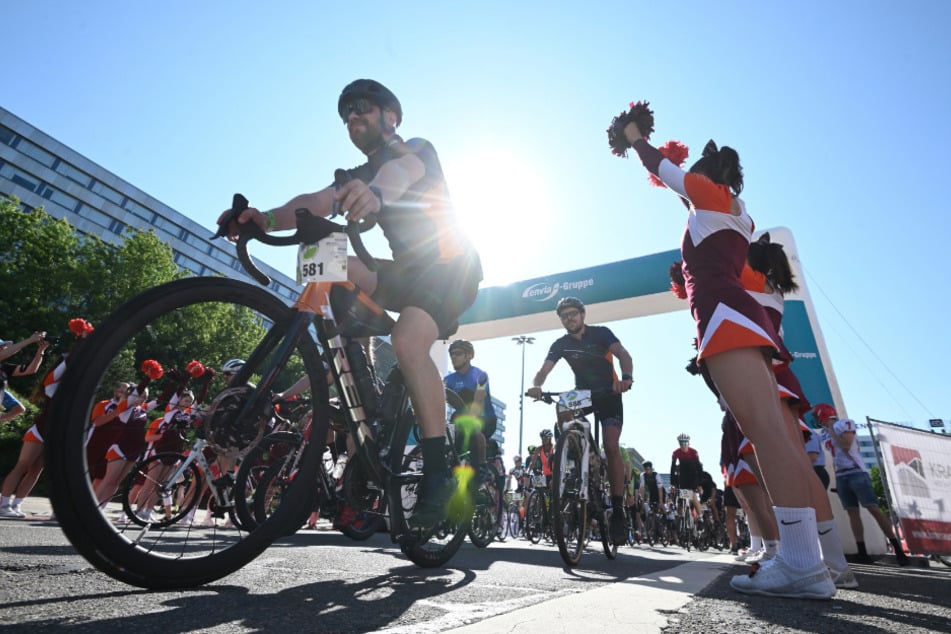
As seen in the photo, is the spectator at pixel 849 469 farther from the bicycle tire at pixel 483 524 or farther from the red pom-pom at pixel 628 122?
the red pom-pom at pixel 628 122

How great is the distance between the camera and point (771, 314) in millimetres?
3053

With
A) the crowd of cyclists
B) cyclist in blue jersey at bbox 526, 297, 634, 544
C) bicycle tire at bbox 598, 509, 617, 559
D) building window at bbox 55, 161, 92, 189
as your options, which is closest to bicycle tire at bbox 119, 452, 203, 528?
the crowd of cyclists

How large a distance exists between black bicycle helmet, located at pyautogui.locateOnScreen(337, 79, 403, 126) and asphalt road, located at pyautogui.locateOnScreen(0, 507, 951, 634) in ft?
6.00

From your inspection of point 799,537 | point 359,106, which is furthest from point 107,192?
point 799,537

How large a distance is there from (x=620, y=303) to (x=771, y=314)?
983 cm

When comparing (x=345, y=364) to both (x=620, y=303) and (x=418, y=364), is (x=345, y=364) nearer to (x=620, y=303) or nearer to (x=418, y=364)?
(x=418, y=364)

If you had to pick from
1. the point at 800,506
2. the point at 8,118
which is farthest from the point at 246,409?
the point at 8,118

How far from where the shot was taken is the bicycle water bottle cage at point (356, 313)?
1.93m

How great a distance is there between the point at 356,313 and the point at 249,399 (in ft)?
1.72

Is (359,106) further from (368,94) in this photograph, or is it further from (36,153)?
(36,153)

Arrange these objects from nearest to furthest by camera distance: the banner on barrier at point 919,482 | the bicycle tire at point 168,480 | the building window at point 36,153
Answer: the bicycle tire at point 168,480 < the banner on barrier at point 919,482 < the building window at point 36,153

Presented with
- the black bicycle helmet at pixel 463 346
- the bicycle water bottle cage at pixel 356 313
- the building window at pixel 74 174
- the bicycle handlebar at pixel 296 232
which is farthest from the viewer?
the building window at pixel 74 174

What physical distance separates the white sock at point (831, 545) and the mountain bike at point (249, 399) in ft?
6.68

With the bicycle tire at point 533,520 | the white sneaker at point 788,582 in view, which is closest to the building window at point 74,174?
the bicycle tire at point 533,520
